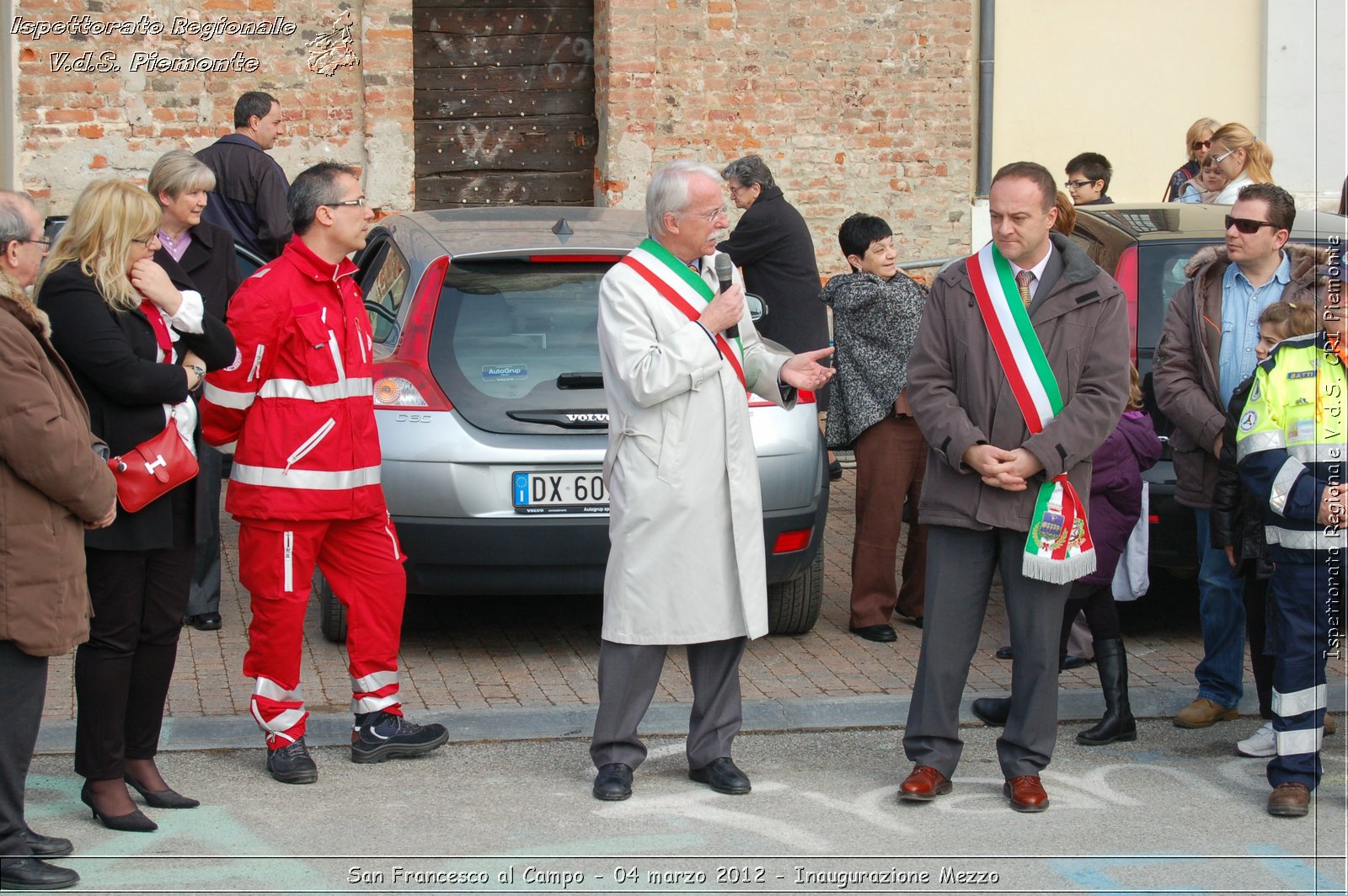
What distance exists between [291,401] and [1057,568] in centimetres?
242

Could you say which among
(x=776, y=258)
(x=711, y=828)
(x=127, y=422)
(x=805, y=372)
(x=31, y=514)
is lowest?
(x=711, y=828)

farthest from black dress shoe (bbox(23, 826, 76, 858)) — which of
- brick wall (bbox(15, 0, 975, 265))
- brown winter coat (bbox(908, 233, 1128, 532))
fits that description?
brick wall (bbox(15, 0, 975, 265))

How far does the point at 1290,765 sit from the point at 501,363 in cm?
316

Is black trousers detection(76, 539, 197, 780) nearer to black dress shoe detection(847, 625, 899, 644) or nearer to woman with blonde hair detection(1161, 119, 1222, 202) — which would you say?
black dress shoe detection(847, 625, 899, 644)

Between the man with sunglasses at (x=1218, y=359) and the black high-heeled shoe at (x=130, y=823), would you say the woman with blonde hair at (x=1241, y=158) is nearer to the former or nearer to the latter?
the man with sunglasses at (x=1218, y=359)

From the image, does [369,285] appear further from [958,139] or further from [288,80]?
[958,139]

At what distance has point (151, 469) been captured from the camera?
15.4 feet

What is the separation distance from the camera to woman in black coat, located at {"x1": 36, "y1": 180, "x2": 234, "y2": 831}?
4645mm

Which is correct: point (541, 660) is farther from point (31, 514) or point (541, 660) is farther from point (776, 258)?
point (776, 258)

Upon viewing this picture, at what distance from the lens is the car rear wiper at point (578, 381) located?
6.30 m

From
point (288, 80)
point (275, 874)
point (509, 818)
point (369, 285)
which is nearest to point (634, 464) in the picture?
point (509, 818)

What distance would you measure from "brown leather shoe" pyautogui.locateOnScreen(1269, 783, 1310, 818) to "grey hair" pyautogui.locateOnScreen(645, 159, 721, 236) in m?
2.55

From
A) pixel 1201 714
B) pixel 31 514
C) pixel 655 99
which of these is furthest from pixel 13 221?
pixel 655 99

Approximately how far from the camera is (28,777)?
520cm
